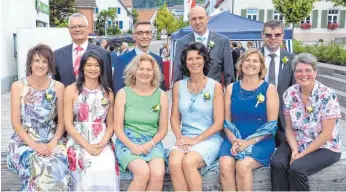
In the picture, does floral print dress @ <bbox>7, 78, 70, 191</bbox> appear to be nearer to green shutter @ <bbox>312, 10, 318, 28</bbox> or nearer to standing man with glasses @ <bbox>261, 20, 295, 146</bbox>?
standing man with glasses @ <bbox>261, 20, 295, 146</bbox>

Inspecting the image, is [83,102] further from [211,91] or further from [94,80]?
[211,91]

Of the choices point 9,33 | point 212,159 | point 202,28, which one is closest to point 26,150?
point 212,159

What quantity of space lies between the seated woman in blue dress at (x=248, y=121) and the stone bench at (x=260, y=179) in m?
0.15

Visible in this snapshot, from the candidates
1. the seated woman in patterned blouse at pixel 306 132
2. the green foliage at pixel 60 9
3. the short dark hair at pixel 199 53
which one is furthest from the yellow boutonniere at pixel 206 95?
the green foliage at pixel 60 9

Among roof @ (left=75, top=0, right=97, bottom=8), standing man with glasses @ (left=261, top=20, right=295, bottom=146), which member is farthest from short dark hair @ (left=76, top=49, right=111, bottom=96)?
roof @ (left=75, top=0, right=97, bottom=8)

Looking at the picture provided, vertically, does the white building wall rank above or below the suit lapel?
above

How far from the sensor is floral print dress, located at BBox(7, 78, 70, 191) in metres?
3.80

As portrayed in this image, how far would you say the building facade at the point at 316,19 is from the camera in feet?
133

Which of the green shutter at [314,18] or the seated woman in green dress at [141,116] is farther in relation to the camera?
the green shutter at [314,18]

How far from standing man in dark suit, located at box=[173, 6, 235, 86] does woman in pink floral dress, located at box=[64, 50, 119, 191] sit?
951mm

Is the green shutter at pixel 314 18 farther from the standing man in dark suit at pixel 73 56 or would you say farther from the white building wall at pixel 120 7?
the white building wall at pixel 120 7

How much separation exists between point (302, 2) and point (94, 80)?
23.3 meters

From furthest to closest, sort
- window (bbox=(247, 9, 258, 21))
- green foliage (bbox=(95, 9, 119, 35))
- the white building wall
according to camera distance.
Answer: the white building wall, green foliage (bbox=(95, 9, 119, 35)), window (bbox=(247, 9, 258, 21))

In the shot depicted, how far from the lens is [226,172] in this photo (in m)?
3.97
